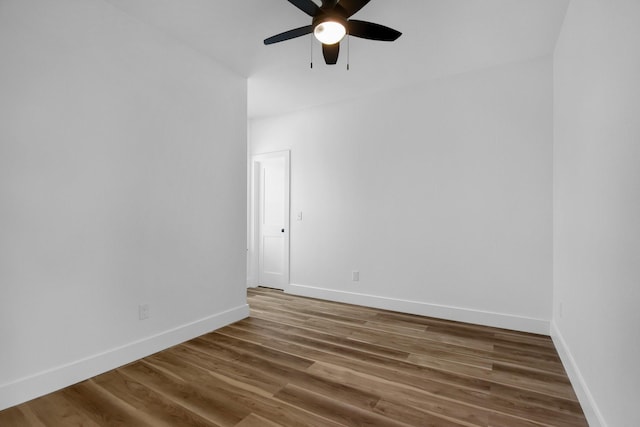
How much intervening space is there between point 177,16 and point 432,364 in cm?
345

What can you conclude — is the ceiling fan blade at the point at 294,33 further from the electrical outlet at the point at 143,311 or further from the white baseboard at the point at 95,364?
the white baseboard at the point at 95,364

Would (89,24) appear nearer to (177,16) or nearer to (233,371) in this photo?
(177,16)

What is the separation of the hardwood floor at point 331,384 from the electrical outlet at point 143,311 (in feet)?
1.10

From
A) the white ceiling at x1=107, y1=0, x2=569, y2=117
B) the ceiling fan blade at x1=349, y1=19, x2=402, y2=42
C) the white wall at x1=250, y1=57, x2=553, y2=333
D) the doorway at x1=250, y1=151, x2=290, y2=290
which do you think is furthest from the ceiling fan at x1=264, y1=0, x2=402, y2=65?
the doorway at x1=250, y1=151, x2=290, y2=290

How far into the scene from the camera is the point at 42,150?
204cm

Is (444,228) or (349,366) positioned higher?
(444,228)

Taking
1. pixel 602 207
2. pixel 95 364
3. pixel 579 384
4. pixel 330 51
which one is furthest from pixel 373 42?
pixel 95 364

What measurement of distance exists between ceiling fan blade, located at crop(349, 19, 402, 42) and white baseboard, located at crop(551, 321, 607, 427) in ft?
8.14

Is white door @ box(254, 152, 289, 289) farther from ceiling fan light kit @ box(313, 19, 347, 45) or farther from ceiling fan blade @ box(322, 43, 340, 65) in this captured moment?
ceiling fan light kit @ box(313, 19, 347, 45)

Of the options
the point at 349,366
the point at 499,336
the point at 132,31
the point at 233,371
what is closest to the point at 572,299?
the point at 499,336

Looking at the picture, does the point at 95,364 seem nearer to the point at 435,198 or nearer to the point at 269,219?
the point at 269,219

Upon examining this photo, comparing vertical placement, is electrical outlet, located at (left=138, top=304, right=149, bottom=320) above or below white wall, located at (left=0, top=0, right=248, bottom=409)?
below

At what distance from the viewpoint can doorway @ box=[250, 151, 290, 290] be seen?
5.07 metres

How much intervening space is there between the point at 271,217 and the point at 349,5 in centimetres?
367
